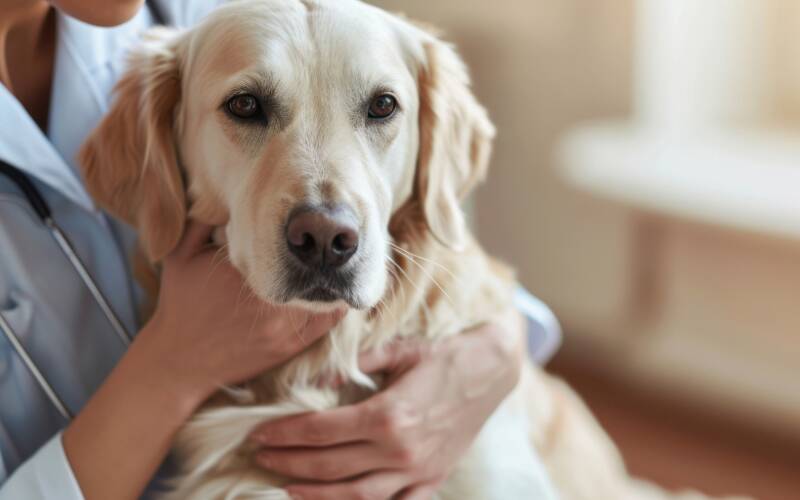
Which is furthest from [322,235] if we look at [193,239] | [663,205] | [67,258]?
[663,205]

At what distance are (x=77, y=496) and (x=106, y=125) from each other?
50 centimetres

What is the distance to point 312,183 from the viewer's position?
105 centimetres

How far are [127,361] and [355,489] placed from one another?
34 centimetres

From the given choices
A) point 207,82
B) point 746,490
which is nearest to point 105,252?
point 207,82

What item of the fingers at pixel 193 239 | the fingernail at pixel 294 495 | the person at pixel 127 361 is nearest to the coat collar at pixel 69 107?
the person at pixel 127 361

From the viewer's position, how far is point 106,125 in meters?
1.23

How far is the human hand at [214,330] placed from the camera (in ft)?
3.72

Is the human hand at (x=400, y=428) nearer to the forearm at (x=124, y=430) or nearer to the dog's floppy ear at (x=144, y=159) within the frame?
the forearm at (x=124, y=430)

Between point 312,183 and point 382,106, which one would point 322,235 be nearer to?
point 312,183

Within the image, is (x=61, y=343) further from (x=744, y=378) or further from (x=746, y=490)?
(x=744, y=378)

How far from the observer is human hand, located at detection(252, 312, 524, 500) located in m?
1.15

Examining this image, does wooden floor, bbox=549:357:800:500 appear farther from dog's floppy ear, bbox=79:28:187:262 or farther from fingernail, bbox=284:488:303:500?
dog's floppy ear, bbox=79:28:187:262

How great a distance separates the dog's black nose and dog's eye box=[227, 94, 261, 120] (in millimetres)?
180

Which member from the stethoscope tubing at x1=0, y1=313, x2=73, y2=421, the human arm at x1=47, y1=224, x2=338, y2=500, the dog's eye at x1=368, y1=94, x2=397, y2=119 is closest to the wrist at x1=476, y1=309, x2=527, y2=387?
the human arm at x1=47, y1=224, x2=338, y2=500
